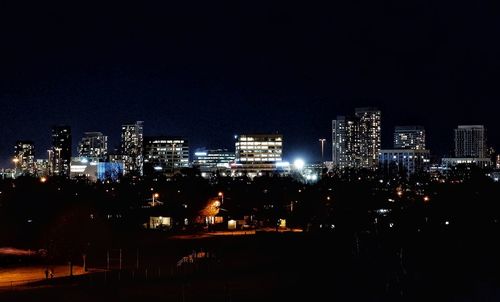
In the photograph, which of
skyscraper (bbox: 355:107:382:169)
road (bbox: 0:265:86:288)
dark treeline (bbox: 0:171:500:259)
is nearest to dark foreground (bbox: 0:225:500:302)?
road (bbox: 0:265:86:288)

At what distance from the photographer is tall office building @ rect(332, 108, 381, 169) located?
128 meters

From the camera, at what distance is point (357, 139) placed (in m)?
132

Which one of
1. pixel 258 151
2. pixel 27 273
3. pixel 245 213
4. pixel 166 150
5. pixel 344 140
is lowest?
pixel 27 273

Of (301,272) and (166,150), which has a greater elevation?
(166,150)

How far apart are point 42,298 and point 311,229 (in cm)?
1433

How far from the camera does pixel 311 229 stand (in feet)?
90.4

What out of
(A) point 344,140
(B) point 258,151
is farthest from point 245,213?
(A) point 344,140

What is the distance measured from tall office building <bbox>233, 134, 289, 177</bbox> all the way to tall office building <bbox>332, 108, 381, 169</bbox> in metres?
36.5

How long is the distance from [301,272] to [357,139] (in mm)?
115494

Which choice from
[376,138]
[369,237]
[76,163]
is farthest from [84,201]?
[376,138]

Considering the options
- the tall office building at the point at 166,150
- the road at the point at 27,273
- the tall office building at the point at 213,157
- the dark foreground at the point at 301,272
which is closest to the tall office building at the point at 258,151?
the tall office building at the point at 166,150

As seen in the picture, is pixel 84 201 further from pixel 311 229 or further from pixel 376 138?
pixel 376 138

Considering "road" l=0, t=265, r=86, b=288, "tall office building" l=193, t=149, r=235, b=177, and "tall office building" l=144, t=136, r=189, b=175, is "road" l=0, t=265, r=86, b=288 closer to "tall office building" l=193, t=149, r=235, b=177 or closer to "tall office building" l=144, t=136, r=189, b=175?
"tall office building" l=144, t=136, r=189, b=175

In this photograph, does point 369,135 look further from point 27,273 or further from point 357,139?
point 27,273
